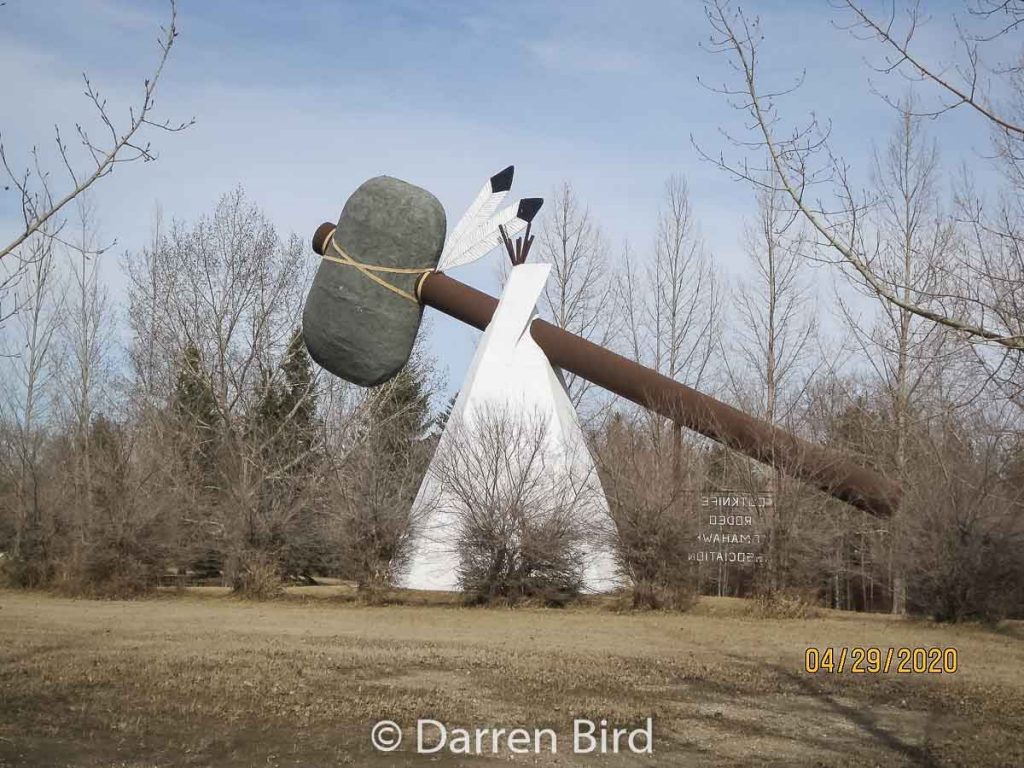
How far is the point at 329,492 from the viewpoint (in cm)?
1767

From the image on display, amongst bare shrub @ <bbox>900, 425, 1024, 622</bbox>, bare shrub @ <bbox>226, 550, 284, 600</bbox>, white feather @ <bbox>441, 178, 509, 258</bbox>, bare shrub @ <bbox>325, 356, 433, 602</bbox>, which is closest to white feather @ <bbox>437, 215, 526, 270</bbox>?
white feather @ <bbox>441, 178, 509, 258</bbox>

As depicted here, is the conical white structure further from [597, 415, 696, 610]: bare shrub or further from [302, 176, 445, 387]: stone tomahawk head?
[302, 176, 445, 387]: stone tomahawk head

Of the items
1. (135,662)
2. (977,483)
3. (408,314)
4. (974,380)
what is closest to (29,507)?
(408,314)

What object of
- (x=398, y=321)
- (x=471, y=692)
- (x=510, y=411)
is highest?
(x=398, y=321)

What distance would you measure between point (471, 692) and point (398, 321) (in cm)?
868

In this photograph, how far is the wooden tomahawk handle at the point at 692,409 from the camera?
14352 millimetres

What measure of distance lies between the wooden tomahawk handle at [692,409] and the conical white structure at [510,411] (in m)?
0.29

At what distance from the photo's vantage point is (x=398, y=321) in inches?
596

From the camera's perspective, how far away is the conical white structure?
15.5 m

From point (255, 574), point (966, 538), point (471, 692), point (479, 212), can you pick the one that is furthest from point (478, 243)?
point (471, 692)

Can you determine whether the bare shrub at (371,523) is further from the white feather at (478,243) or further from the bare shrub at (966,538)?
the bare shrub at (966,538)
